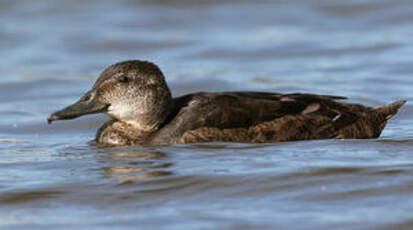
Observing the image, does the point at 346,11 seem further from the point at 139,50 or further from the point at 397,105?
the point at 397,105

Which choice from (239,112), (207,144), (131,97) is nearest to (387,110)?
(239,112)

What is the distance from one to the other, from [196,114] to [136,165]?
2.70 feet

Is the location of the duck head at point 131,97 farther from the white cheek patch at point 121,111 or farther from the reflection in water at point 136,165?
the reflection in water at point 136,165

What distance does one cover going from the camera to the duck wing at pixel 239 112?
9.63 m

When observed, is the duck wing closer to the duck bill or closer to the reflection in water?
the reflection in water

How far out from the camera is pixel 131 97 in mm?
9961

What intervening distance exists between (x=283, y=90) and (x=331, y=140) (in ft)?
12.5

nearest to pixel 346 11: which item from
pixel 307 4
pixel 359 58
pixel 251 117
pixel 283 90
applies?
pixel 307 4

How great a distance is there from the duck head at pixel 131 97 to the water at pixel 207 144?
384mm


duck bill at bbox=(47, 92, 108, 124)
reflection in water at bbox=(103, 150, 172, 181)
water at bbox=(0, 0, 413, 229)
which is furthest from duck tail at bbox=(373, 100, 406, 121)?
duck bill at bbox=(47, 92, 108, 124)

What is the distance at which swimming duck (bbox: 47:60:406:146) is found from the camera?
9.65 meters

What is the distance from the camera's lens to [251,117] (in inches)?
383

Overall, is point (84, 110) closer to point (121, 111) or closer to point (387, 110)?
point (121, 111)

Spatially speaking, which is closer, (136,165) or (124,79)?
(136,165)
